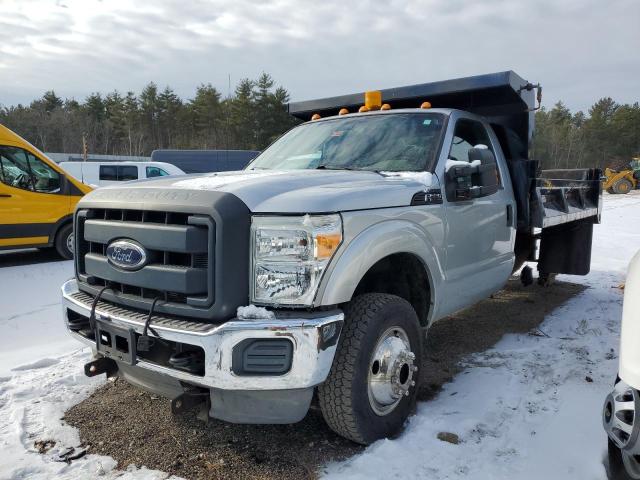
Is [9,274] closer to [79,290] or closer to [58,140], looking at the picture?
[79,290]

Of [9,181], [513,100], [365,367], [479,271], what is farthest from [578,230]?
[9,181]

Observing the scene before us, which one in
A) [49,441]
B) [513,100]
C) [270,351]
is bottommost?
[49,441]

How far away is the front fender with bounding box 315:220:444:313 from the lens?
235 centimetres

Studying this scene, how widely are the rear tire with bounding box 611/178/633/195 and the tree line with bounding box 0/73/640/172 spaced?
58.6 feet

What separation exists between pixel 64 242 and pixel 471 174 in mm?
7452

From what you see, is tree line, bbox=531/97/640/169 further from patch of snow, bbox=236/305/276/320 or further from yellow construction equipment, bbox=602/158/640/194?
patch of snow, bbox=236/305/276/320

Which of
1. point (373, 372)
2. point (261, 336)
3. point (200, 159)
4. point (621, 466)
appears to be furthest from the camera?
point (200, 159)

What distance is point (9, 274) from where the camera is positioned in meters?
7.16

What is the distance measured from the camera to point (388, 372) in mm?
2695

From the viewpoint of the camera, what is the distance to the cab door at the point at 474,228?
3.42 metres

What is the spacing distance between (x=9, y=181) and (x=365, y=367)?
7.71m

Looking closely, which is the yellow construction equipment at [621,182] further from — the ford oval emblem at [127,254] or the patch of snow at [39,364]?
the ford oval emblem at [127,254]

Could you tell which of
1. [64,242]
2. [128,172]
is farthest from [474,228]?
[128,172]

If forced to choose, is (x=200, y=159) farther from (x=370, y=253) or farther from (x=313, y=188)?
(x=370, y=253)
